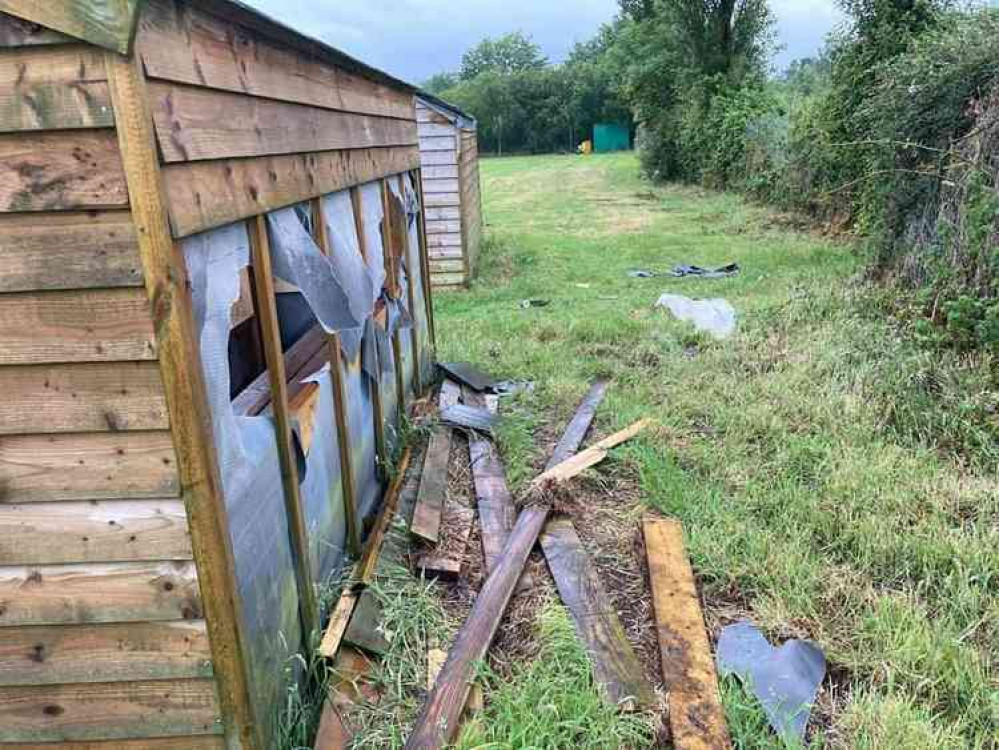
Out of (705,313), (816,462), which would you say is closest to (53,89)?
(816,462)

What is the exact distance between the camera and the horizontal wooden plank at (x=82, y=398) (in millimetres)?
1510

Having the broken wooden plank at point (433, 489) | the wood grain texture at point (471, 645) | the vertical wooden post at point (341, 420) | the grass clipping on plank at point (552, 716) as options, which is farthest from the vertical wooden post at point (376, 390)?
the grass clipping on plank at point (552, 716)

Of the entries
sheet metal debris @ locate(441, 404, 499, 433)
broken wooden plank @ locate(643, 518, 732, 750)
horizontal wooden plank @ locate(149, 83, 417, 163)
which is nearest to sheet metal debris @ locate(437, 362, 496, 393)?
sheet metal debris @ locate(441, 404, 499, 433)

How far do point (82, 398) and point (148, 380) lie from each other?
0.16 meters

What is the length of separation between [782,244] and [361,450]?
8549mm

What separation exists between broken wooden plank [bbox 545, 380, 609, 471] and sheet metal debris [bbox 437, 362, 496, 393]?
743 mm

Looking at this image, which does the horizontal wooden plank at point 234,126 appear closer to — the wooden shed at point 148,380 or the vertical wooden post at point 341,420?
the wooden shed at point 148,380

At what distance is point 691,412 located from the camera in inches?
171

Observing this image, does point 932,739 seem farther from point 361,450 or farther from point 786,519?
point 361,450

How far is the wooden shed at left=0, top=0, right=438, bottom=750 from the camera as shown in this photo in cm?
137

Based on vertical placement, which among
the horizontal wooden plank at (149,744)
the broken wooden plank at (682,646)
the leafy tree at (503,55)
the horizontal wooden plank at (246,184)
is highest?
the leafy tree at (503,55)

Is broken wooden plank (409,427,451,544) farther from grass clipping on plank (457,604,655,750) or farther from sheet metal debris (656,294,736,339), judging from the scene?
sheet metal debris (656,294,736,339)

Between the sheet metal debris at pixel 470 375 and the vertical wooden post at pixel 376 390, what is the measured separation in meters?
1.40

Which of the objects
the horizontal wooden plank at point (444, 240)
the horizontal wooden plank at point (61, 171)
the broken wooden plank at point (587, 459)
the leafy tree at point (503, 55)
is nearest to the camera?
the horizontal wooden plank at point (61, 171)
